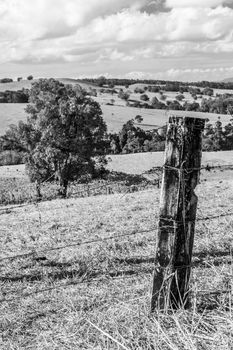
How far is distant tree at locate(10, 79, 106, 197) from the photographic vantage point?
38.0 metres

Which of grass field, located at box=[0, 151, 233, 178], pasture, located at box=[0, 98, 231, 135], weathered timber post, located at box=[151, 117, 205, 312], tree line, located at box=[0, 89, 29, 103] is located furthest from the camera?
tree line, located at box=[0, 89, 29, 103]

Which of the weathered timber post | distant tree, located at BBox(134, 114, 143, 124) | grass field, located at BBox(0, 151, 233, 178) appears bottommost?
grass field, located at BBox(0, 151, 233, 178)

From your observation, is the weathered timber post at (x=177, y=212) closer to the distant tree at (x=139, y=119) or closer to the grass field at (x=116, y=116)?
the grass field at (x=116, y=116)

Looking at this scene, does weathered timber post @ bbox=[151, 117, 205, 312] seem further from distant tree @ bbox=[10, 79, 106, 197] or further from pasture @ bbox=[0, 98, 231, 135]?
pasture @ bbox=[0, 98, 231, 135]

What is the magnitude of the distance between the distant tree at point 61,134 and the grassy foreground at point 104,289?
2658cm

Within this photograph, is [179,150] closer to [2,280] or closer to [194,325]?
[194,325]

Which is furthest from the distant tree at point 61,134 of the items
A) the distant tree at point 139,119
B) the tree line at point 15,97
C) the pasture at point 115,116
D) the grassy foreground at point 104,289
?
the tree line at point 15,97

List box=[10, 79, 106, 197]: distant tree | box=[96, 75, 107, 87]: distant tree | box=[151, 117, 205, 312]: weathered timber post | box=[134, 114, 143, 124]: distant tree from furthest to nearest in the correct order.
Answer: box=[96, 75, 107, 87]: distant tree < box=[134, 114, 143, 124]: distant tree < box=[10, 79, 106, 197]: distant tree < box=[151, 117, 205, 312]: weathered timber post

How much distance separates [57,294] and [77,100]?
34295 millimetres

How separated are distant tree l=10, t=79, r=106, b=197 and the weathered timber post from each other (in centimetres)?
3295

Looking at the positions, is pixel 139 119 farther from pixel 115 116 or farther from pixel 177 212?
pixel 177 212

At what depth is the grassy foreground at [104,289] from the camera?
12.7 feet

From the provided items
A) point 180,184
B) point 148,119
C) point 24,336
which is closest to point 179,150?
point 180,184

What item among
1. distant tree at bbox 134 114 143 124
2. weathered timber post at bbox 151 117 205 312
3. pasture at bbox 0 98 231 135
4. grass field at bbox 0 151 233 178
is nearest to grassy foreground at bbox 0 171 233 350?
weathered timber post at bbox 151 117 205 312
